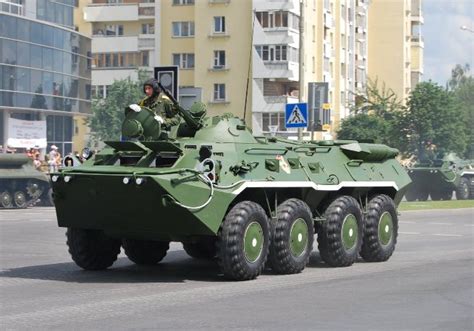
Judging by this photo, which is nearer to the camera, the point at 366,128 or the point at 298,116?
the point at 298,116

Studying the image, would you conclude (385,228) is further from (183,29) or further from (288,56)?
(183,29)

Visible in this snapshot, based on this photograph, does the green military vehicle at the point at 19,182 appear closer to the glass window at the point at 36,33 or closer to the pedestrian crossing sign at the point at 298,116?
the pedestrian crossing sign at the point at 298,116

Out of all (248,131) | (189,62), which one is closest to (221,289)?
(248,131)

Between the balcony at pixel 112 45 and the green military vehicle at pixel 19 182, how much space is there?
167ft

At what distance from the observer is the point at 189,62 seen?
81188 mm

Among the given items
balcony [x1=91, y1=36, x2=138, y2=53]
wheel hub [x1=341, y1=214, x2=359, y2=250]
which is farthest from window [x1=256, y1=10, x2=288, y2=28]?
wheel hub [x1=341, y1=214, x2=359, y2=250]

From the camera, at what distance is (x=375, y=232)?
18.1 metres

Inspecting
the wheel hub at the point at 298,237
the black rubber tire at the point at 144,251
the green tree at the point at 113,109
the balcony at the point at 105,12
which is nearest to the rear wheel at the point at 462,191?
the black rubber tire at the point at 144,251

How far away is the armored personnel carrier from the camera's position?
14555mm

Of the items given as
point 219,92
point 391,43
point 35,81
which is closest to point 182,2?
point 219,92

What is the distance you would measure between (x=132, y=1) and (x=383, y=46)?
27842 mm

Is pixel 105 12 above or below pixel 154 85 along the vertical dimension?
above

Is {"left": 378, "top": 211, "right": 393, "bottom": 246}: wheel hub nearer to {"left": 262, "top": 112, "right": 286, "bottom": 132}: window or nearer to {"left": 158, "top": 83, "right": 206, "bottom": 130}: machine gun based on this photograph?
{"left": 158, "top": 83, "right": 206, "bottom": 130}: machine gun

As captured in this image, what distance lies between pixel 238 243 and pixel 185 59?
67269 millimetres
